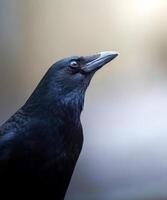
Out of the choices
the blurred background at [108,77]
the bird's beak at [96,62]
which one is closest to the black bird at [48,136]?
the bird's beak at [96,62]

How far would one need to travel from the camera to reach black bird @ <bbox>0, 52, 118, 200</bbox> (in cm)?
103

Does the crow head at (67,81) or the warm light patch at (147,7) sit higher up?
the warm light patch at (147,7)

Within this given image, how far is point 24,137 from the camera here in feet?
3.43

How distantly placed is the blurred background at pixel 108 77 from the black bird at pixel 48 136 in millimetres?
322

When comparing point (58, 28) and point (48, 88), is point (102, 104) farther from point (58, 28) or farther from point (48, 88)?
point (48, 88)

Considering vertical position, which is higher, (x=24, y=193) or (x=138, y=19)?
(x=138, y=19)

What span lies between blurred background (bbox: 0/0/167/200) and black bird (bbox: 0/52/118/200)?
1.06ft

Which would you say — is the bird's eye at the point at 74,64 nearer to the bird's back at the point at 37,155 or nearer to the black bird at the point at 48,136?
the black bird at the point at 48,136

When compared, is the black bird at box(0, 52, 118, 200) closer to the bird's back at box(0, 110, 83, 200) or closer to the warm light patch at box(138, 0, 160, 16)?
the bird's back at box(0, 110, 83, 200)

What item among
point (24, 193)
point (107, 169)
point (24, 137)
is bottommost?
point (107, 169)

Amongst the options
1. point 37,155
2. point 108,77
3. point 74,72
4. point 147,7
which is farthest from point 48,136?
point 147,7

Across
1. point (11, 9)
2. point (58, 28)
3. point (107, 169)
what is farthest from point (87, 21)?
point (107, 169)

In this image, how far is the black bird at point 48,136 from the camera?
1029 millimetres

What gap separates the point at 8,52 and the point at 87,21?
0.26 metres
